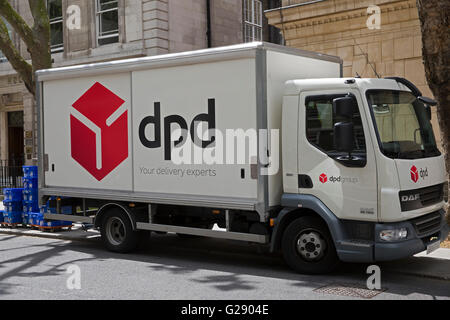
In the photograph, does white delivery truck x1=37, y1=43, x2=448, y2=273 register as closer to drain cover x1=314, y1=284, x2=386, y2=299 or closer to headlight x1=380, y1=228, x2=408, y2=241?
headlight x1=380, y1=228, x2=408, y2=241

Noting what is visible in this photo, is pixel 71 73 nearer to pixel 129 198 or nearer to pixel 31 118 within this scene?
pixel 129 198

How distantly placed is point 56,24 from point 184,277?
18.5 m

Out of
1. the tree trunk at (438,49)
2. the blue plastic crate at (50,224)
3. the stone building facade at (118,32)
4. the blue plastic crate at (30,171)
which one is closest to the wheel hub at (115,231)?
the blue plastic crate at (50,224)

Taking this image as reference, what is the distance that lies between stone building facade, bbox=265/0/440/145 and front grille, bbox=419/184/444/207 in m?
5.57

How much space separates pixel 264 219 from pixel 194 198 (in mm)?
1279

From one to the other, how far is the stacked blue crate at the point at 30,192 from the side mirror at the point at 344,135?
25.6 ft

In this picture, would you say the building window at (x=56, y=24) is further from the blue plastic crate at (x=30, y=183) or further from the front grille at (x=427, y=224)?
the front grille at (x=427, y=224)

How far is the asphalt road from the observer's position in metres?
6.96

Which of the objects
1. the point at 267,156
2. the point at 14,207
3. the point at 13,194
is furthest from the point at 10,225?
the point at 267,156

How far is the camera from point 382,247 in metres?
7.16

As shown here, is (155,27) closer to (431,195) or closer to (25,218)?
(25,218)

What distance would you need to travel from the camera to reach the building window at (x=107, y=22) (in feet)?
70.9
